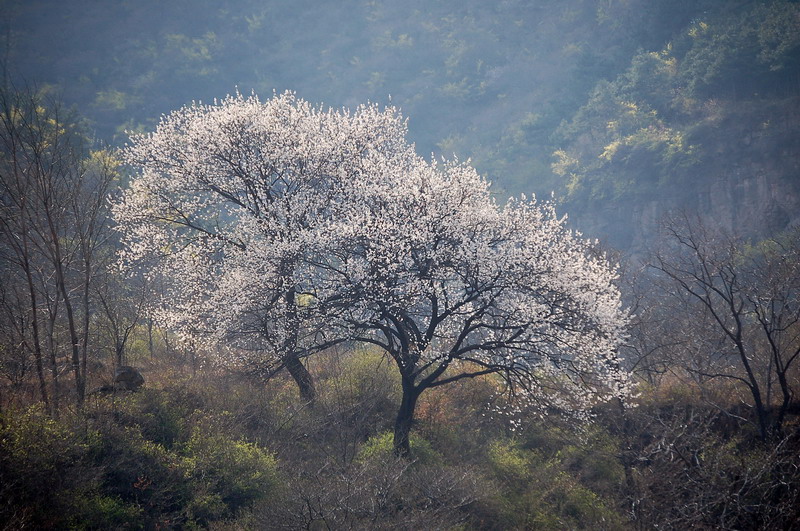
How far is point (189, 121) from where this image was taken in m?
17.4

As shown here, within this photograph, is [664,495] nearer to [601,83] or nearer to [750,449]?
[750,449]

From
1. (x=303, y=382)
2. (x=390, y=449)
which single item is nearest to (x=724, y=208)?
(x=390, y=449)

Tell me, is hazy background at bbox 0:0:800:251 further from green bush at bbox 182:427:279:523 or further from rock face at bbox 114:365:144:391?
green bush at bbox 182:427:279:523

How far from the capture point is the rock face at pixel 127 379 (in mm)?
14000

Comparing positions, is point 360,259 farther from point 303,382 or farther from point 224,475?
point 224,475

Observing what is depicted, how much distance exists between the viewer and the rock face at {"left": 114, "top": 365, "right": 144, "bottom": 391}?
14000 millimetres

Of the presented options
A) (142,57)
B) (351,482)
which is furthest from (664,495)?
(142,57)

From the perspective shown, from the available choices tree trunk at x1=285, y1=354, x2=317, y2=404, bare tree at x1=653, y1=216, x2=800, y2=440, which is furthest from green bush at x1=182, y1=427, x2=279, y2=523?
bare tree at x1=653, y1=216, x2=800, y2=440

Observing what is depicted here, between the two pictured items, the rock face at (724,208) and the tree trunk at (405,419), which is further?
the rock face at (724,208)

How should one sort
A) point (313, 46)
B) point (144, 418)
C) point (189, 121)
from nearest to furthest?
point (144, 418)
point (189, 121)
point (313, 46)

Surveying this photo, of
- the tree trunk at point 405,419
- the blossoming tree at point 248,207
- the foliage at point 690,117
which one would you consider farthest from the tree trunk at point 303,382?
the foliage at point 690,117

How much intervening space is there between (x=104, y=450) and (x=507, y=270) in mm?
10130

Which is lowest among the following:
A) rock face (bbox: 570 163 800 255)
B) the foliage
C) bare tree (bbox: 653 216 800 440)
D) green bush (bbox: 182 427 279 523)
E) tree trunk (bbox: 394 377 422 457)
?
green bush (bbox: 182 427 279 523)

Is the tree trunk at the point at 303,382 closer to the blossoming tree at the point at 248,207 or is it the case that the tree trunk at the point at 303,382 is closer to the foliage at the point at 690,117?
the blossoming tree at the point at 248,207
